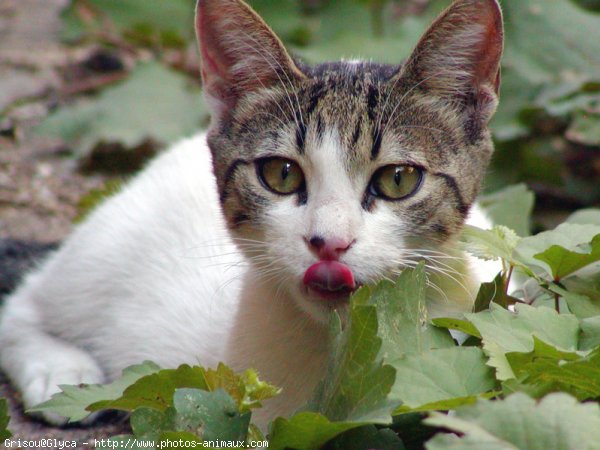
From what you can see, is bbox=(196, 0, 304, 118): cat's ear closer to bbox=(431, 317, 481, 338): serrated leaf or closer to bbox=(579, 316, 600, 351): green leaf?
bbox=(431, 317, 481, 338): serrated leaf

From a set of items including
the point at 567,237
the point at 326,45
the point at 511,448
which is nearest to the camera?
the point at 511,448

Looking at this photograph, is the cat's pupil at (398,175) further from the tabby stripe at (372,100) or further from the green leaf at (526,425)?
the green leaf at (526,425)

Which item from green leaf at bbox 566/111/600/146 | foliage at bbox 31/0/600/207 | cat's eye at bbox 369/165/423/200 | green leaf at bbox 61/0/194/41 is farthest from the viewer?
green leaf at bbox 61/0/194/41

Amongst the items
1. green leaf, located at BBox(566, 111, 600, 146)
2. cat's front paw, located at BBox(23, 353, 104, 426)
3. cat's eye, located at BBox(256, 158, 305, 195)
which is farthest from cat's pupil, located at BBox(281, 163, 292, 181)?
green leaf, located at BBox(566, 111, 600, 146)

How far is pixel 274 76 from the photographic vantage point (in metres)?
2.34

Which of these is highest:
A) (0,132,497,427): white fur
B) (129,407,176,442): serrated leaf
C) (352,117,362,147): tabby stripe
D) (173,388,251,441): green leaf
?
(352,117,362,147): tabby stripe

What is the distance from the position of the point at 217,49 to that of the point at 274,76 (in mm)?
203

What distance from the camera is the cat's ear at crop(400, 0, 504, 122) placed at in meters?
2.19

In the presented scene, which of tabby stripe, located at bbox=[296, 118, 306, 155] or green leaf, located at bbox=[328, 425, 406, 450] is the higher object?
tabby stripe, located at bbox=[296, 118, 306, 155]

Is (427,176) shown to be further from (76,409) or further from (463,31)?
(76,409)

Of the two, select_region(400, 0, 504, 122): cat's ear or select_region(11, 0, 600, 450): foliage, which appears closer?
select_region(11, 0, 600, 450): foliage

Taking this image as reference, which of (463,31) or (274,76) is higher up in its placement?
(463,31)

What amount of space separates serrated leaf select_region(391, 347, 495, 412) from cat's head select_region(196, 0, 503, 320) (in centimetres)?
28

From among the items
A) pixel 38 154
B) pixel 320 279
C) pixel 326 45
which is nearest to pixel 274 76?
pixel 320 279
